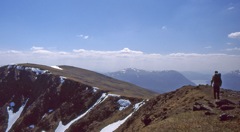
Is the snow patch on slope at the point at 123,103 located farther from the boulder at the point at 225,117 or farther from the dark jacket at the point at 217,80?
the boulder at the point at 225,117

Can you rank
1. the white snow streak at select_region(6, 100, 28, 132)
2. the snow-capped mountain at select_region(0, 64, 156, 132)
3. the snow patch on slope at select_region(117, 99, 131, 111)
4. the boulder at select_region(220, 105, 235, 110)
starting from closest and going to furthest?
the boulder at select_region(220, 105, 235, 110)
the snow patch on slope at select_region(117, 99, 131, 111)
the snow-capped mountain at select_region(0, 64, 156, 132)
the white snow streak at select_region(6, 100, 28, 132)

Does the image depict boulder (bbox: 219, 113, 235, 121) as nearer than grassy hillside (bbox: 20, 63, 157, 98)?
Yes

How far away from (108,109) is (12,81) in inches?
3194

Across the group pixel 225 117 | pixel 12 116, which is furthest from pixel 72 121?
pixel 225 117

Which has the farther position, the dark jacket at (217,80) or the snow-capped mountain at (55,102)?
the snow-capped mountain at (55,102)

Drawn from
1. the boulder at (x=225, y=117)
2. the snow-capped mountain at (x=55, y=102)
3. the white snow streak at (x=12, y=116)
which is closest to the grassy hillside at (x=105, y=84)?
the snow-capped mountain at (x=55, y=102)

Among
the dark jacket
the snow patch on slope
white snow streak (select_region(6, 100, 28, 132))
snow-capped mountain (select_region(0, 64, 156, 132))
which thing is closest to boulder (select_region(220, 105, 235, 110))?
the dark jacket

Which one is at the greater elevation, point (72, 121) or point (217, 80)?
point (217, 80)

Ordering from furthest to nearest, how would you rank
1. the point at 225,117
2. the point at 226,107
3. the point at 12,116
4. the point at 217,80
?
1. the point at 12,116
2. the point at 217,80
3. the point at 226,107
4. the point at 225,117

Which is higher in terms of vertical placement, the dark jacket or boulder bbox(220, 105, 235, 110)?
the dark jacket

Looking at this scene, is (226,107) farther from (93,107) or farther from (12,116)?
(12,116)

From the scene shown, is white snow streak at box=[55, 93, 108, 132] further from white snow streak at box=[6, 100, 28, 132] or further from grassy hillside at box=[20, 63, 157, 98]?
white snow streak at box=[6, 100, 28, 132]

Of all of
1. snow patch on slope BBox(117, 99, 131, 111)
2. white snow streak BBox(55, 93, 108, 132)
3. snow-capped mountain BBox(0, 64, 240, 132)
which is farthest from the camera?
white snow streak BBox(55, 93, 108, 132)

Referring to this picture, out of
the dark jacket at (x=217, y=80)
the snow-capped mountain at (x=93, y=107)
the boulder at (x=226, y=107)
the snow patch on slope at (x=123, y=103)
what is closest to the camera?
the boulder at (x=226, y=107)
